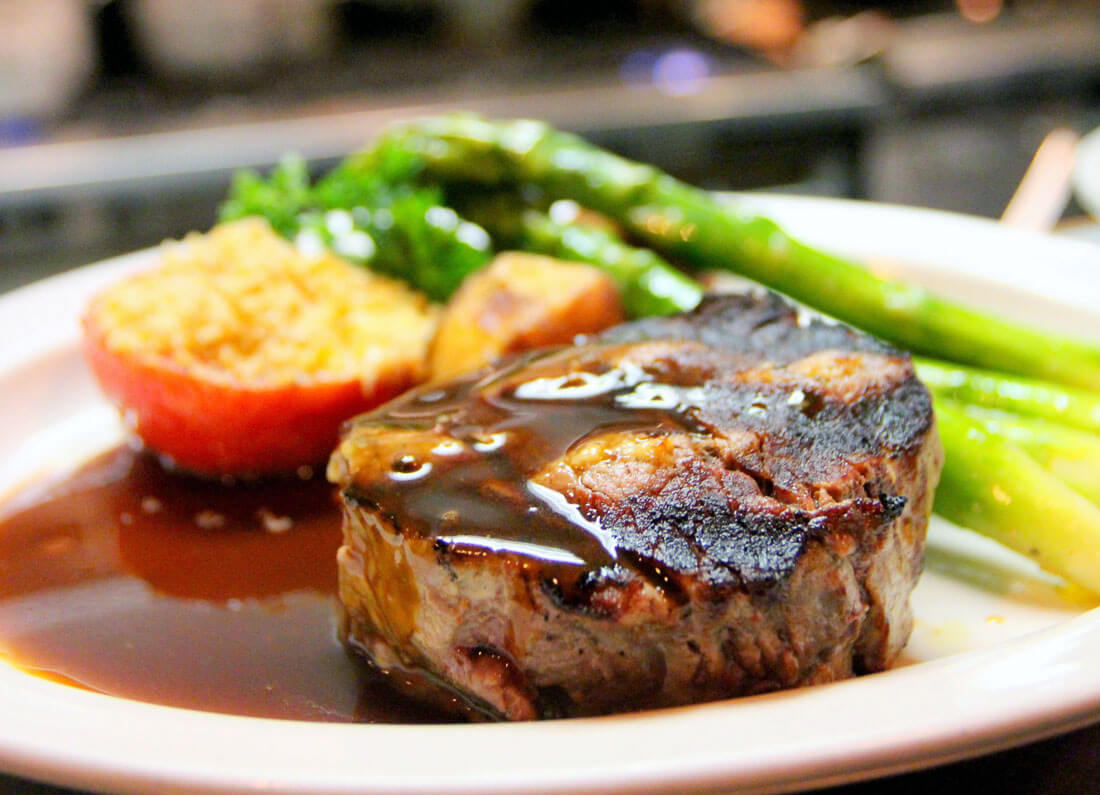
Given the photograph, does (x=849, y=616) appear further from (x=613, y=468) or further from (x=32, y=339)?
(x=32, y=339)

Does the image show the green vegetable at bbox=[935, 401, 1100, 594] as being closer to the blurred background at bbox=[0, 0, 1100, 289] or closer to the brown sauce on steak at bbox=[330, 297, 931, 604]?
the brown sauce on steak at bbox=[330, 297, 931, 604]

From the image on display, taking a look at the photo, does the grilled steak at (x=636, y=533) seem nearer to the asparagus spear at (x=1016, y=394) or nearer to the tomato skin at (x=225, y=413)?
the asparagus spear at (x=1016, y=394)

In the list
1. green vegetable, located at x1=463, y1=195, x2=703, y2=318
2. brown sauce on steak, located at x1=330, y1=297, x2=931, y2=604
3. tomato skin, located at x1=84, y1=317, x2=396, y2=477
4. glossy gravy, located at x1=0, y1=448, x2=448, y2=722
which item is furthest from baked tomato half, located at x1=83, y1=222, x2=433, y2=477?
brown sauce on steak, located at x1=330, y1=297, x2=931, y2=604

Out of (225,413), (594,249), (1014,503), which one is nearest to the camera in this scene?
(1014,503)

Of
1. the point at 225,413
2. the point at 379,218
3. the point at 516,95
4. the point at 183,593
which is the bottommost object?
the point at 183,593

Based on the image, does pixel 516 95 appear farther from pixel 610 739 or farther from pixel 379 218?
pixel 610 739

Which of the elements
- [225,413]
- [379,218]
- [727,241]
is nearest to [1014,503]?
[727,241]
